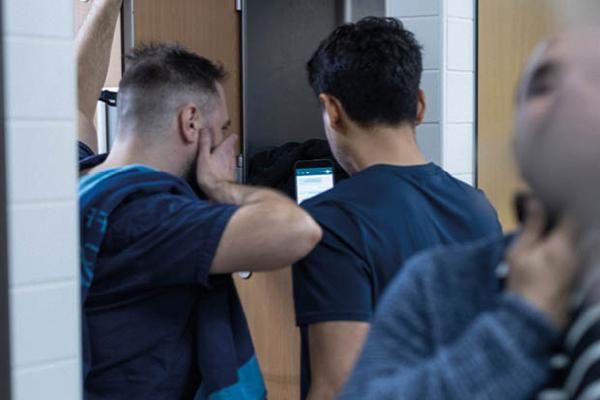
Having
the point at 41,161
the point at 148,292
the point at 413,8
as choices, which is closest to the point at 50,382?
the point at 148,292

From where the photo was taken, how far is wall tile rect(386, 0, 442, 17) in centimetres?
203

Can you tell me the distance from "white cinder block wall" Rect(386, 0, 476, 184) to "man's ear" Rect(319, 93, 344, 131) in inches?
34.1

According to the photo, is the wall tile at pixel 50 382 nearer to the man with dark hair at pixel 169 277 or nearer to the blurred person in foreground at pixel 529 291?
the man with dark hair at pixel 169 277

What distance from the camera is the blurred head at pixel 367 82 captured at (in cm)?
118

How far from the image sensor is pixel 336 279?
110 cm

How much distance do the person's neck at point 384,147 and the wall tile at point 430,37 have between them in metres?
0.88

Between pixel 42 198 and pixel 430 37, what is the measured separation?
1.10 meters

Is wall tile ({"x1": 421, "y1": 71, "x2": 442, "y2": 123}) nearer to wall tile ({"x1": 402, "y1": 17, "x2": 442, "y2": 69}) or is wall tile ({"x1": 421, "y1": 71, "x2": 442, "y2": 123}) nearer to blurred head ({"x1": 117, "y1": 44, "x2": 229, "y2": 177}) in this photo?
wall tile ({"x1": 402, "y1": 17, "x2": 442, "y2": 69})

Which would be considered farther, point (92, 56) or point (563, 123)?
point (92, 56)

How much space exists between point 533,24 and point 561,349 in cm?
17

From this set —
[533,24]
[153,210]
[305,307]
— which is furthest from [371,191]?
[533,24]

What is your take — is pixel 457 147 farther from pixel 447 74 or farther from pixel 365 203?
pixel 365 203

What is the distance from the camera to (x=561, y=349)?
0.45 m

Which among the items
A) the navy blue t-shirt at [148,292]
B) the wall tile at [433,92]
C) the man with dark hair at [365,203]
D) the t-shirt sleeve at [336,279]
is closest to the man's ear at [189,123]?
the navy blue t-shirt at [148,292]
